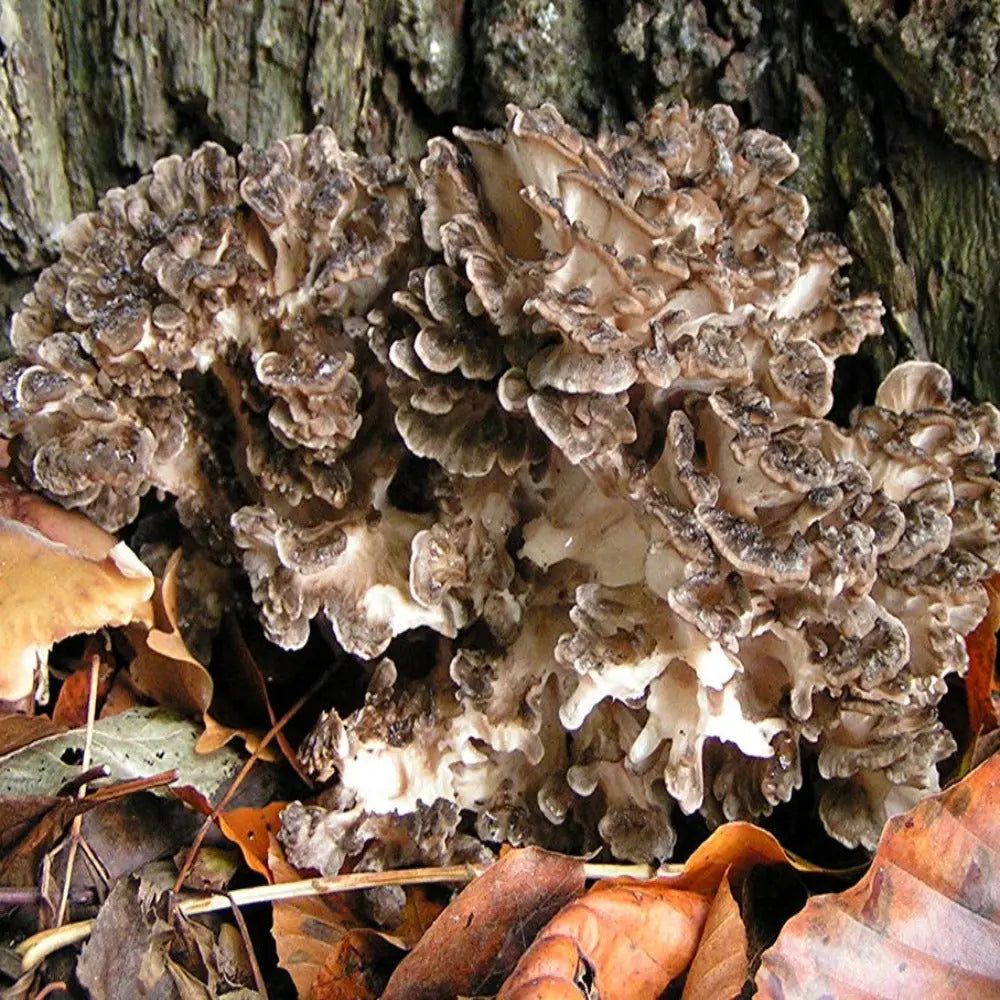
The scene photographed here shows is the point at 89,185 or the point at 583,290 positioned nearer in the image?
the point at 583,290

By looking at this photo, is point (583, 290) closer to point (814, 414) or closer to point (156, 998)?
point (814, 414)

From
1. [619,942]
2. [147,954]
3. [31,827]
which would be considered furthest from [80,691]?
[619,942]

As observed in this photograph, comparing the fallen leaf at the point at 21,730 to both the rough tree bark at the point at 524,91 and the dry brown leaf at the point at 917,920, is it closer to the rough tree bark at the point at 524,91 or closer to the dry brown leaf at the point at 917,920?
the rough tree bark at the point at 524,91

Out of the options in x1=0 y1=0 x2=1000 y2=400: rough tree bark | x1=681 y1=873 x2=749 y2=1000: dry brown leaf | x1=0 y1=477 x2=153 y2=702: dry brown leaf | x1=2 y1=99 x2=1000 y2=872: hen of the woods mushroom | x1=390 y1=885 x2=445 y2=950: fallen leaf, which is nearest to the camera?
x1=681 y1=873 x2=749 y2=1000: dry brown leaf

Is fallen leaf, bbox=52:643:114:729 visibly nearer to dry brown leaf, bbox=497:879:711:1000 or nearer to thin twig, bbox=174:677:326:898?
thin twig, bbox=174:677:326:898

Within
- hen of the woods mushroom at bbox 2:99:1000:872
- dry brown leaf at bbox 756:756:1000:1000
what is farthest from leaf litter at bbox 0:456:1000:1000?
hen of the woods mushroom at bbox 2:99:1000:872

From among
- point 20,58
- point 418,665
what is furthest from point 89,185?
point 418,665

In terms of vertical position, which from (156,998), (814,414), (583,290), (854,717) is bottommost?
(156,998)

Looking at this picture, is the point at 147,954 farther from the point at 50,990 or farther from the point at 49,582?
the point at 49,582
